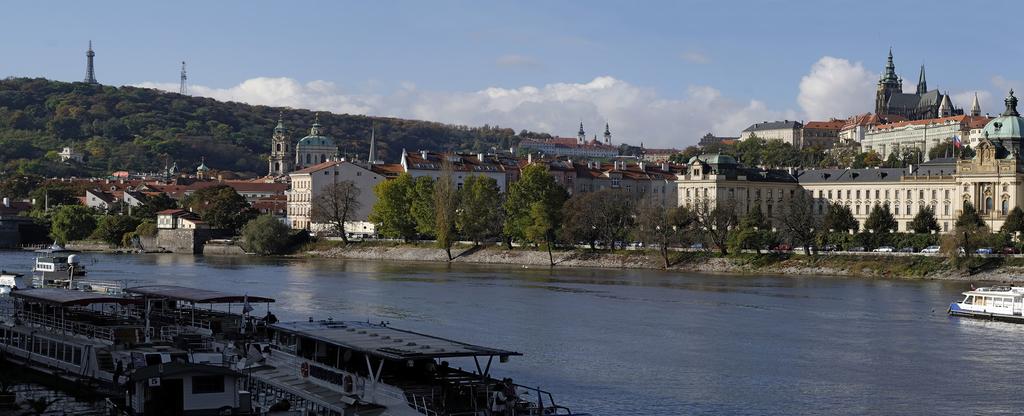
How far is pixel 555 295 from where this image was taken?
→ 66.7 meters

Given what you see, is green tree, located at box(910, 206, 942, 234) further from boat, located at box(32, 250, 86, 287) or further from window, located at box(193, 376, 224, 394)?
window, located at box(193, 376, 224, 394)

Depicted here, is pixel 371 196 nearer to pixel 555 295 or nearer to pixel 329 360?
pixel 555 295

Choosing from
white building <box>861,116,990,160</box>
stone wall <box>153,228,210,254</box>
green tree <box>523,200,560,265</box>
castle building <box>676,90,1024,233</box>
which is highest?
white building <box>861,116,990,160</box>

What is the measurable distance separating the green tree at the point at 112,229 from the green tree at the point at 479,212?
36.9 metres

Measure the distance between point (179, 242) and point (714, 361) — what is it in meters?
87.6

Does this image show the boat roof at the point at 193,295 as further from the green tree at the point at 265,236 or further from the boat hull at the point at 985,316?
the green tree at the point at 265,236

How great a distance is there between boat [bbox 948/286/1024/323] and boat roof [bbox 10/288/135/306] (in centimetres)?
3464

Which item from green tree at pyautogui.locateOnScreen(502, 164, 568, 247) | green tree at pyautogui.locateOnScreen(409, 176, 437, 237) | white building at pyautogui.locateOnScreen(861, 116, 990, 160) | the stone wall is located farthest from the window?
white building at pyautogui.locateOnScreen(861, 116, 990, 160)

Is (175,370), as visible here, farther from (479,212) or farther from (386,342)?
(479,212)

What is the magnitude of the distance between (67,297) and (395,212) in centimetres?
7722

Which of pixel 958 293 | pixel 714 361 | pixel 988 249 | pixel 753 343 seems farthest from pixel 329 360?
pixel 988 249

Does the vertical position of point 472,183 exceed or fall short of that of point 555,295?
it exceeds it

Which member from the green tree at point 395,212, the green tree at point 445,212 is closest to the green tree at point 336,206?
the green tree at point 395,212

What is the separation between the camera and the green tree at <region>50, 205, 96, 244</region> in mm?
128625
